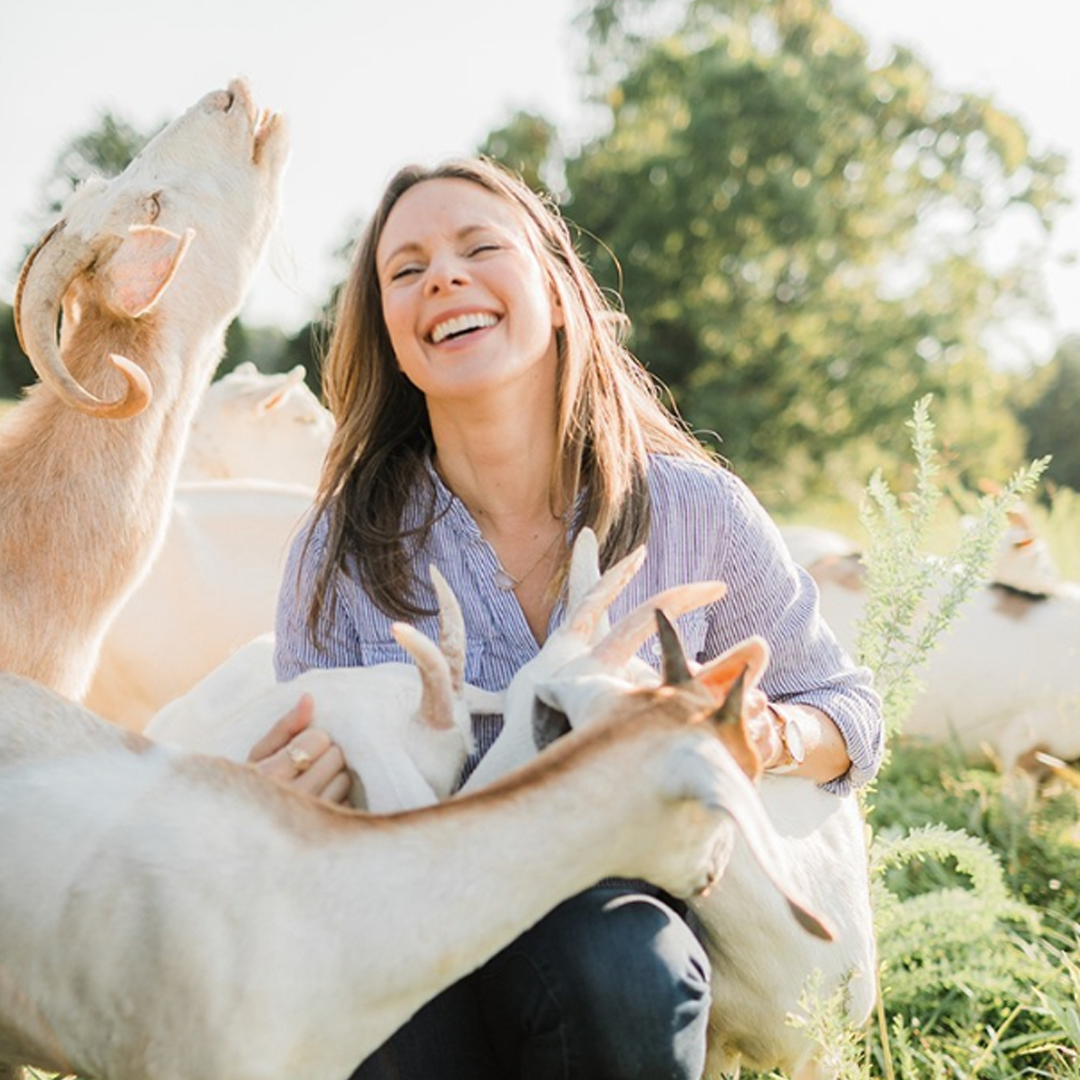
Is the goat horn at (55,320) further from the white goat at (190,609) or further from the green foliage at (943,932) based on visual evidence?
the white goat at (190,609)

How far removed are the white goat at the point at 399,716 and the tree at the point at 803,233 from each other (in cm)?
2261

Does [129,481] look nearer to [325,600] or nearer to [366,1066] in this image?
[325,600]

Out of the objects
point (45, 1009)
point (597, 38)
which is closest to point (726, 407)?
point (597, 38)

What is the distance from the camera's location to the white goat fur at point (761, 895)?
189 cm

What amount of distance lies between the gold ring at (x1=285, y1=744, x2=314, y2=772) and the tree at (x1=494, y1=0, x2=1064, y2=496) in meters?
22.8

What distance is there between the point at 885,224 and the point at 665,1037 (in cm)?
2625

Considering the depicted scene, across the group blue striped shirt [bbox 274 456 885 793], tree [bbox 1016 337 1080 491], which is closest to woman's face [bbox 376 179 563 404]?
blue striped shirt [bbox 274 456 885 793]

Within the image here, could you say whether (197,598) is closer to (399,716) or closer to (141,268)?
(141,268)

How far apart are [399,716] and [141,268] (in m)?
1.28

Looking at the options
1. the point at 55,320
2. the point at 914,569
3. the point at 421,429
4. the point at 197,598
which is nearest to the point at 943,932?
the point at 914,569

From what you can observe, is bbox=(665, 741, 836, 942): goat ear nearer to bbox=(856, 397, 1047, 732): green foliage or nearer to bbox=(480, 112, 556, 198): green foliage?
bbox=(856, 397, 1047, 732): green foliage

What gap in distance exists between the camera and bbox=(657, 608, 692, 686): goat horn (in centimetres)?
167

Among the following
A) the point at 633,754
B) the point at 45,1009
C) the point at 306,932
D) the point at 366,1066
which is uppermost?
the point at 633,754

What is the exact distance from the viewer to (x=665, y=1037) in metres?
2.07
